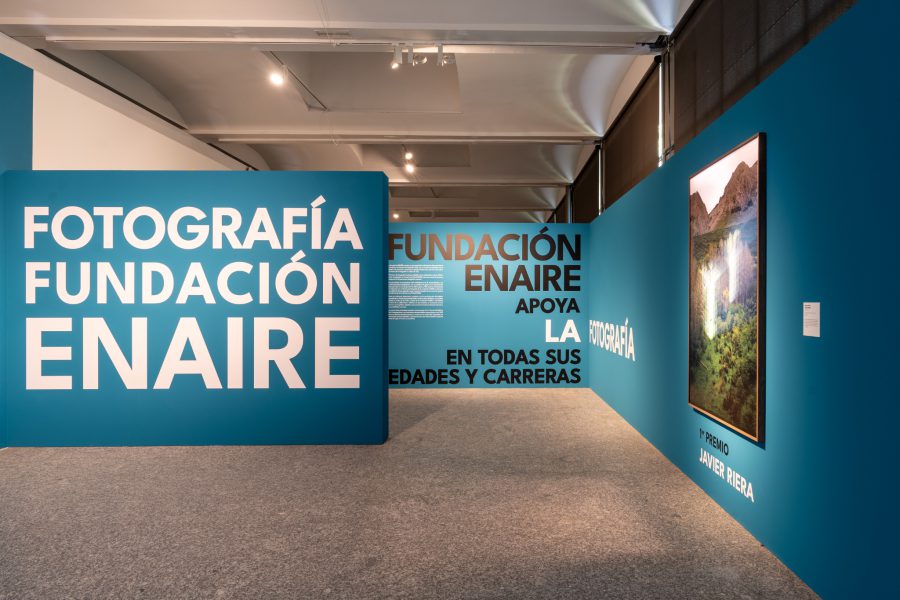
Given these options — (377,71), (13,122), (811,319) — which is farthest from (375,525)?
(377,71)

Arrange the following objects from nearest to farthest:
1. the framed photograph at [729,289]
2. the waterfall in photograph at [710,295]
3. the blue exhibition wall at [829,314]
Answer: the blue exhibition wall at [829,314] → the framed photograph at [729,289] → the waterfall in photograph at [710,295]

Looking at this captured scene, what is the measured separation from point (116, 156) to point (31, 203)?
1559 mm

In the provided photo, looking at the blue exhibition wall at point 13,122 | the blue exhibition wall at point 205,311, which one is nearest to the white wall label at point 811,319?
the blue exhibition wall at point 205,311

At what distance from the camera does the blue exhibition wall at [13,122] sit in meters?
4.23

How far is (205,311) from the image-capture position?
4.36m

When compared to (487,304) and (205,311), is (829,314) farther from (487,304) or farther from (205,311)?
(487,304)

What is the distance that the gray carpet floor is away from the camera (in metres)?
2.21

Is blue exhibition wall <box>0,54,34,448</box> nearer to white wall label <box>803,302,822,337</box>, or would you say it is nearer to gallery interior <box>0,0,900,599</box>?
gallery interior <box>0,0,900,599</box>

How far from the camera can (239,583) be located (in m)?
2.22

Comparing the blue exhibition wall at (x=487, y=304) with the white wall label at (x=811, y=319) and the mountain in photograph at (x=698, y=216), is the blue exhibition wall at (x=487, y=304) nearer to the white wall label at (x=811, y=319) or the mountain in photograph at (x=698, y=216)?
the mountain in photograph at (x=698, y=216)

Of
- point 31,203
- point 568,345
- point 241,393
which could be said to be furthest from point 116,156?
point 568,345

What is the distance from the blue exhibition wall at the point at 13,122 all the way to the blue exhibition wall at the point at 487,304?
3999 mm

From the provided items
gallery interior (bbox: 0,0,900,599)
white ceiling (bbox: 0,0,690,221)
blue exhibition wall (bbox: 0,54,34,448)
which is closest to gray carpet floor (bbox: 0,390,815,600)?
gallery interior (bbox: 0,0,900,599)

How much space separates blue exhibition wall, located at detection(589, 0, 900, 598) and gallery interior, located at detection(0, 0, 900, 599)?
0.6 inches
